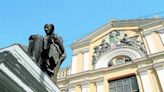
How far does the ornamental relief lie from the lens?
16.4 meters

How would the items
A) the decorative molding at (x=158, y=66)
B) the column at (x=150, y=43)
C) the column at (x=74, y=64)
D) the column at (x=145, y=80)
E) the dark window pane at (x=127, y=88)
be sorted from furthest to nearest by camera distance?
the column at (x=74, y=64), the column at (x=150, y=43), the decorative molding at (x=158, y=66), the dark window pane at (x=127, y=88), the column at (x=145, y=80)

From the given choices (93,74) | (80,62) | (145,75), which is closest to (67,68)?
(80,62)

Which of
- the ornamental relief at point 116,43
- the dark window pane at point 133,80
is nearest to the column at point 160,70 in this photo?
the dark window pane at point 133,80

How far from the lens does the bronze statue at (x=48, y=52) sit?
3.93 m

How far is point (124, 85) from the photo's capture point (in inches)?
574

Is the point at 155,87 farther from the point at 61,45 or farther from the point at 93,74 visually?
the point at 61,45

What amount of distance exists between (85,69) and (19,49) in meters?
13.5

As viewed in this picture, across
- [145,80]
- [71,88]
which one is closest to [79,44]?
[71,88]

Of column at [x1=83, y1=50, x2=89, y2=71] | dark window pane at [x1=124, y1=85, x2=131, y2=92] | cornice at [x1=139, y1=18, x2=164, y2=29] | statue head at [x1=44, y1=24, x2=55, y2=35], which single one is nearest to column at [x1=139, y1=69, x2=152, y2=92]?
dark window pane at [x1=124, y1=85, x2=131, y2=92]

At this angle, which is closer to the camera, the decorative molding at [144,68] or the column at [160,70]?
the column at [160,70]

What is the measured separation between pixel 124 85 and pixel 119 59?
2119 mm

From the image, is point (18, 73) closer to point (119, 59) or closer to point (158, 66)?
point (158, 66)

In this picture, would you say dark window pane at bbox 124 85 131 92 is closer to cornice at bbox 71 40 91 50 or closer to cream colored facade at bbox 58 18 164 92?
cream colored facade at bbox 58 18 164 92

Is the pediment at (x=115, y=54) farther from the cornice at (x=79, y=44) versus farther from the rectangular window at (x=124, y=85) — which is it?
the cornice at (x=79, y=44)
